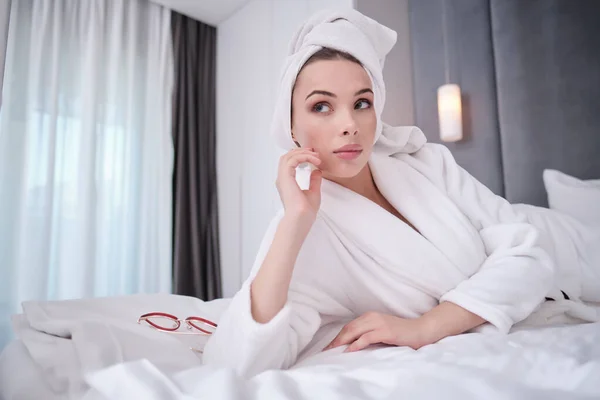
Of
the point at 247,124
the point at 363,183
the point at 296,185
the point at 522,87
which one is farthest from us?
the point at 247,124

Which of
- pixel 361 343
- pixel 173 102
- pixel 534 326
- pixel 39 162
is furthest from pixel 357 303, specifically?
pixel 173 102

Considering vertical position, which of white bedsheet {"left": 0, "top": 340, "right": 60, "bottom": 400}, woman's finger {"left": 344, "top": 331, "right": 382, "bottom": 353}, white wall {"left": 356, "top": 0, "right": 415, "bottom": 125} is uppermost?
white wall {"left": 356, "top": 0, "right": 415, "bottom": 125}

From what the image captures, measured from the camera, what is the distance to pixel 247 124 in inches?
113

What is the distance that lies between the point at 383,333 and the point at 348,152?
1.33 ft

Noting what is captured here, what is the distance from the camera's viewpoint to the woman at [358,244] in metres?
0.72

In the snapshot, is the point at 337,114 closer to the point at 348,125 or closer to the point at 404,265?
the point at 348,125

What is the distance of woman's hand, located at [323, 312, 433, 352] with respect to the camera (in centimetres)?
71

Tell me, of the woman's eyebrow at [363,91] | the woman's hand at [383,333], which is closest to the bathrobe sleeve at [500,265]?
the woman's hand at [383,333]

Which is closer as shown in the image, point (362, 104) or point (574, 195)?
point (362, 104)

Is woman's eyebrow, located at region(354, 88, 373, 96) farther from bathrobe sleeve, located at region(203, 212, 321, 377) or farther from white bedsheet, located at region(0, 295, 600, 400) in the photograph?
white bedsheet, located at region(0, 295, 600, 400)

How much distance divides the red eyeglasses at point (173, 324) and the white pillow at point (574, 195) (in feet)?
4.37

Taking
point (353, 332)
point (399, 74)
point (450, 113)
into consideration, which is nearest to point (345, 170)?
point (353, 332)

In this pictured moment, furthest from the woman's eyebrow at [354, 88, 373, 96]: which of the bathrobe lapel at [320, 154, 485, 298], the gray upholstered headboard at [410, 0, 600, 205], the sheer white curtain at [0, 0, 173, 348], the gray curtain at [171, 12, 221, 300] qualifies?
the gray curtain at [171, 12, 221, 300]

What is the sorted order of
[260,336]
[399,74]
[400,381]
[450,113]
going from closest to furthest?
[400,381]
[260,336]
[450,113]
[399,74]
